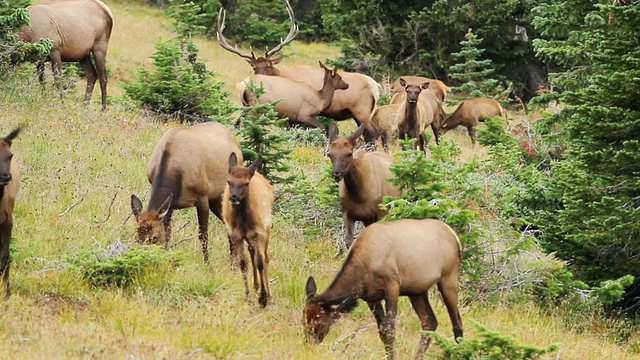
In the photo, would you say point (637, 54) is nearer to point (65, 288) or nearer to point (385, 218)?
point (385, 218)

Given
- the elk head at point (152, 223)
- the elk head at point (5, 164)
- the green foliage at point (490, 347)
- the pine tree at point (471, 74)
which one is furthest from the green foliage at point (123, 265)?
the pine tree at point (471, 74)

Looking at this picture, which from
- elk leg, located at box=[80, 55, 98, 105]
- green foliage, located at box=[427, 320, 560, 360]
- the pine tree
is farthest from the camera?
the pine tree

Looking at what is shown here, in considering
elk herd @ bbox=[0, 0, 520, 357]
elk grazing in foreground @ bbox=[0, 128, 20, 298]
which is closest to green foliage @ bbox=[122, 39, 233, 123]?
elk herd @ bbox=[0, 0, 520, 357]

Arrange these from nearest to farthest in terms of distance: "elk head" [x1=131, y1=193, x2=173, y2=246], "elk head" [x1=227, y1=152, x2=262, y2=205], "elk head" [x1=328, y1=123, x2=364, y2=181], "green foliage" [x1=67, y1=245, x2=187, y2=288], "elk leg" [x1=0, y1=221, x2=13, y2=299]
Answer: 1. "elk leg" [x1=0, y1=221, x2=13, y2=299]
2. "elk head" [x1=227, y1=152, x2=262, y2=205]
3. "green foliage" [x1=67, y1=245, x2=187, y2=288]
4. "elk head" [x1=131, y1=193, x2=173, y2=246]
5. "elk head" [x1=328, y1=123, x2=364, y2=181]

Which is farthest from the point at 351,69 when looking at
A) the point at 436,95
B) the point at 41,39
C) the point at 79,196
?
the point at 79,196

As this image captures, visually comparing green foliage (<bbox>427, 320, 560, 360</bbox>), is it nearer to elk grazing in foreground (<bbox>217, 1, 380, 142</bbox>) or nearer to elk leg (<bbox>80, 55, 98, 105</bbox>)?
elk grazing in foreground (<bbox>217, 1, 380, 142</bbox>)

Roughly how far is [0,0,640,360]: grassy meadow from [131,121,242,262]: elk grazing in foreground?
42cm

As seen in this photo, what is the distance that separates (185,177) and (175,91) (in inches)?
299

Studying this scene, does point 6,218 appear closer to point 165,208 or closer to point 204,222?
point 165,208

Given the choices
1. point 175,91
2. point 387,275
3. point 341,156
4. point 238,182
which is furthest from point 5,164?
point 175,91

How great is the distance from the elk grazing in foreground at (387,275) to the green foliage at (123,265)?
1.78m

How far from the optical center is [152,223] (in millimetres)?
9969

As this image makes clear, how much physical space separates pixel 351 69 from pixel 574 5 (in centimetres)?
1512

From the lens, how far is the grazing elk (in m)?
17.8
